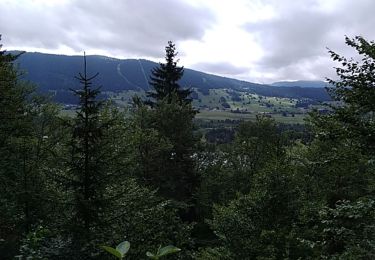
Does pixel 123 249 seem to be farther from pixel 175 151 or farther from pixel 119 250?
pixel 175 151

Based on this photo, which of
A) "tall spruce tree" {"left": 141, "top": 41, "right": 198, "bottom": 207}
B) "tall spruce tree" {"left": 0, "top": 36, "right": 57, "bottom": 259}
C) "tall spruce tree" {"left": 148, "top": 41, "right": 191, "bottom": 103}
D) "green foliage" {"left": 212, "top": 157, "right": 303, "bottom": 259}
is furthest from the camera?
"tall spruce tree" {"left": 148, "top": 41, "right": 191, "bottom": 103}

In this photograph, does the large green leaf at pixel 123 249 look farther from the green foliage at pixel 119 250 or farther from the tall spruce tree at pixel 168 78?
the tall spruce tree at pixel 168 78

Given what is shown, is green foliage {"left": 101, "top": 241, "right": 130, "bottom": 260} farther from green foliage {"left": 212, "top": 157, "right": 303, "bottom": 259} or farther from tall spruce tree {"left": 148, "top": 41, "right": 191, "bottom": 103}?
tall spruce tree {"left": 148, "top": 41, "right": 191, "bottom": 103}

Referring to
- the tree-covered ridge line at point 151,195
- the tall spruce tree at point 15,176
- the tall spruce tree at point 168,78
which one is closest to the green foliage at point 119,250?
the tree-covered ridge line at point 151,195

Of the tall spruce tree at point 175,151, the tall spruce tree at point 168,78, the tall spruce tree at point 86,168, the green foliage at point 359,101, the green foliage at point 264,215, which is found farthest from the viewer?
the tall spruce tree at point 168,78

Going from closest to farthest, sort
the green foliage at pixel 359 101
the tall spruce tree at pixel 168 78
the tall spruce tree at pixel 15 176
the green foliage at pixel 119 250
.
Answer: the green foliage at pixel 119 250
the green foliage at pixel 359 101
the tall spruce tree at pixel 15 176
the tall spruce tree at pixel 168 78

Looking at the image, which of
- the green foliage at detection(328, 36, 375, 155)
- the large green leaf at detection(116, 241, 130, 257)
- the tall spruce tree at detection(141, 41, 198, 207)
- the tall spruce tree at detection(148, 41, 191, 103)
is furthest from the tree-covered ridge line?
the tall spruce tree at detection(148, 41, 191, 103)

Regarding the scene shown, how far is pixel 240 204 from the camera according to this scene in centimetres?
1869

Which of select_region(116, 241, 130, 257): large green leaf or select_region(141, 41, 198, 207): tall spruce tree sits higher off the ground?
select_region(116, 241, 130, 257): large green leaf

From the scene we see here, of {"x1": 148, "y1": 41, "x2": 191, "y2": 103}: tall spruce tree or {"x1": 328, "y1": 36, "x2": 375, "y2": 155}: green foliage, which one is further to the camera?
{"x1": 148, "y1": 41, "x2": 191, "y2": 103}: tall spruce tree

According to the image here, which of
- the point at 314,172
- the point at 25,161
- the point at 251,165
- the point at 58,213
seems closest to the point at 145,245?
the point at 58,213

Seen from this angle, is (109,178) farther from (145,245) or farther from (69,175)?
(145,245)

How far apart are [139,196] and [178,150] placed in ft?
50.8

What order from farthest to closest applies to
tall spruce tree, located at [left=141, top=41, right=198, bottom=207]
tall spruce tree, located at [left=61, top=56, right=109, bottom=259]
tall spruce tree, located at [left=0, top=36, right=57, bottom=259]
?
tall spruce tree, located at [left=141, top=41, right=198, bottom=207]
tall spruce tree, located at [left=0, top=36, right=57, bottom=259]
tall spruce tree, located at [left=61, top=56, right=109, bottom=259]
